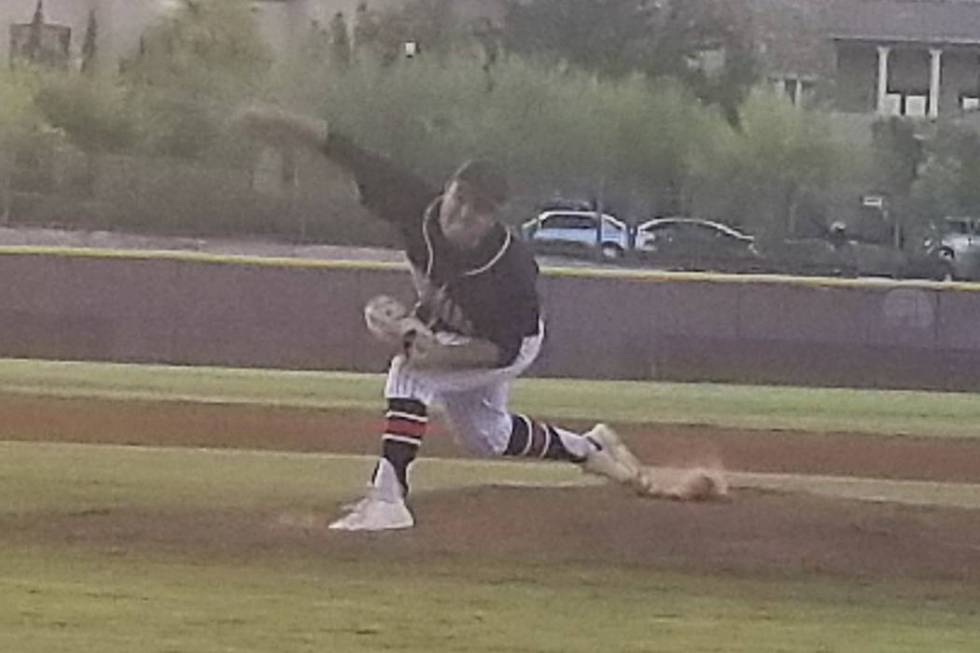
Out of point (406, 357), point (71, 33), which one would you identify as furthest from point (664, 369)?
point (71, 33)

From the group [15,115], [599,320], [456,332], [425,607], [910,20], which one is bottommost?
[425,607]

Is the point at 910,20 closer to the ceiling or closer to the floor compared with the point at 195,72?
closer to the ceiling

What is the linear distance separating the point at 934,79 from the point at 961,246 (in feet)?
2.16

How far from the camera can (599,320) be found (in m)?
7.33

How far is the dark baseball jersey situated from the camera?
221 inches

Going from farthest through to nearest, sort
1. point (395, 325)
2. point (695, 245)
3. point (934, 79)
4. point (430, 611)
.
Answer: point (695, 245), point (934, 79), point (395, 325), point (430, 611)

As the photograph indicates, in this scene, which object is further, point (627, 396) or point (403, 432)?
point (627, 396)

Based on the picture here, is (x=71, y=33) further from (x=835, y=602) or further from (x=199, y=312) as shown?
(x=835, y=602)

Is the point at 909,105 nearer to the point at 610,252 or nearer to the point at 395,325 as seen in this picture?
the point at 610,252

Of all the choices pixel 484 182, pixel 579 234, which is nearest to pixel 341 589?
pixel 484 182

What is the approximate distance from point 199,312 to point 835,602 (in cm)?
309

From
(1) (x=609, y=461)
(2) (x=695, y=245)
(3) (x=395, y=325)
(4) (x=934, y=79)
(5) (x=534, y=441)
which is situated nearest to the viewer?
(3) (x=395, y=325)

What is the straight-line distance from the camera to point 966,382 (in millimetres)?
7664

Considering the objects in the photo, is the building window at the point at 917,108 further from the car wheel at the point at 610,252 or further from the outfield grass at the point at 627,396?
the car wheel at the point at 610,252
